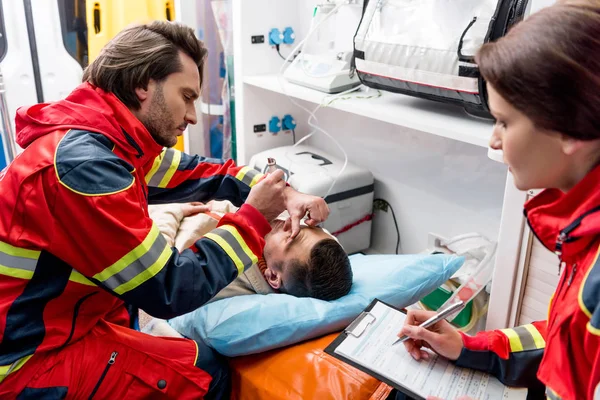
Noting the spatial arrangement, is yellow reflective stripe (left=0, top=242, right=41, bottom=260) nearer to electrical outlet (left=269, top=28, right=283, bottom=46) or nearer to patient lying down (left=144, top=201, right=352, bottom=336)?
patient lying down (left=144, top=201, right=352, bottom=336)

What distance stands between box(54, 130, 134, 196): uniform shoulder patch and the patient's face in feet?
2.10

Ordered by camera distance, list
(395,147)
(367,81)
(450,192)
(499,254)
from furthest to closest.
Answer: (395,147) < (450,192) < (367,81) < (499,254)

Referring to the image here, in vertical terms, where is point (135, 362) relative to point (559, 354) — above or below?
below

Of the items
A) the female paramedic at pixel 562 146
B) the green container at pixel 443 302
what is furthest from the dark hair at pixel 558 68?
the green container at pixel 443 302

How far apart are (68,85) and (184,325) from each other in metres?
2.16

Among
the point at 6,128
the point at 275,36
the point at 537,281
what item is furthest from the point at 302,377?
the point at 6,128

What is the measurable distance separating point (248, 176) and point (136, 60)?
52 centimetres

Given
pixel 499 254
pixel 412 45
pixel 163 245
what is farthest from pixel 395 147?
pixel 163 245

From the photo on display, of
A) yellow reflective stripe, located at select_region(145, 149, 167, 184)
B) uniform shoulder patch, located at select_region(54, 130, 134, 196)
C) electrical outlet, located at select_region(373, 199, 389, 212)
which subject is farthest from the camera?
electrical outlet, located at select_region(373, 199, 389, 212)

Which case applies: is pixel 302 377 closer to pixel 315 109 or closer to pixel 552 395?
pixel 552 395

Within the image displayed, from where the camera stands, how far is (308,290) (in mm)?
1571

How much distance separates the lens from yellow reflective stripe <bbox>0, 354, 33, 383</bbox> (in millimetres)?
1097

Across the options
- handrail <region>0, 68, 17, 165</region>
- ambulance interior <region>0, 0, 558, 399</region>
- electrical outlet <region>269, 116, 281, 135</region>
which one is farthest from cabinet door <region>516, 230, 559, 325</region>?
handrail <region>0, 68, 17, 165</region>

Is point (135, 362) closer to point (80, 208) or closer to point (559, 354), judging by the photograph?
point (80, 208)
